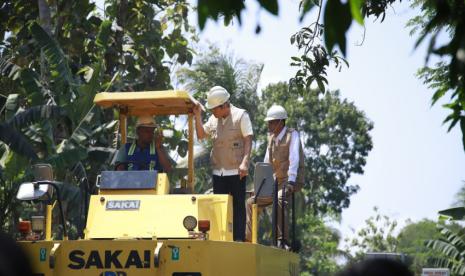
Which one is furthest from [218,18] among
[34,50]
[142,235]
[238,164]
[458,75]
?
[34,50]

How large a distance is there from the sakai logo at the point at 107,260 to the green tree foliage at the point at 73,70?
29.2 ft

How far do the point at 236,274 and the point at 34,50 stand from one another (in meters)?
14.6

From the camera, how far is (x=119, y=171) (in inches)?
392

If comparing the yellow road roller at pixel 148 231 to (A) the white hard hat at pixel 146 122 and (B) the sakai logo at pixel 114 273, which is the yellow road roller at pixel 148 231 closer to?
(B) the sakai logo at pixel 114 273

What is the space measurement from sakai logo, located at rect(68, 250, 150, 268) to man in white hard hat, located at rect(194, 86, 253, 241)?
1.69 meters

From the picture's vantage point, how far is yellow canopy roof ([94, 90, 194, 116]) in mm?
10094

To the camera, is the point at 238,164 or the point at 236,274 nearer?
the point at 236,274

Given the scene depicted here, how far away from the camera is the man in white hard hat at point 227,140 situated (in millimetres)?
10492

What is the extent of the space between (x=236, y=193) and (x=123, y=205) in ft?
3.92

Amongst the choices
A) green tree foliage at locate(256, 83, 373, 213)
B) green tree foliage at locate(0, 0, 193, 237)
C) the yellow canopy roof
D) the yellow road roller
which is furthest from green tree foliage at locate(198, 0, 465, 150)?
green tree foliage at locate(256, 83, 373, 213)

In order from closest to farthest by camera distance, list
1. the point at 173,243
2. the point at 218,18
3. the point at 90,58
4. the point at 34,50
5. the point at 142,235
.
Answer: the point at 218,18
the point at 173,243
the point at 142,235
the point at 34,50
the point at 90,58

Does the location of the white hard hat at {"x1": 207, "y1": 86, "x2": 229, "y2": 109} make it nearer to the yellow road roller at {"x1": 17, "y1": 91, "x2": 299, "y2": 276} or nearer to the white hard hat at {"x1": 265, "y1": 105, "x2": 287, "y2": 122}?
the yellow road roller at {"x1": 17, "y1": 91, "x2": 299, "y2": 276}

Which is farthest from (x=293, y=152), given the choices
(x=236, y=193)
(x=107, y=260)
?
(x=107, y=260)

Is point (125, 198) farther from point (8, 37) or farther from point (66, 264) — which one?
point (8, 37)
